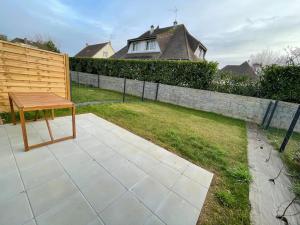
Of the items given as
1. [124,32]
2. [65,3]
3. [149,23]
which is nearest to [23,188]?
[65,3]

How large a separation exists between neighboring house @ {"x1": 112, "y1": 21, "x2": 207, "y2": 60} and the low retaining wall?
685 centimetres

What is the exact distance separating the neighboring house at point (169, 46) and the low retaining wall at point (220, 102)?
22.5 ft

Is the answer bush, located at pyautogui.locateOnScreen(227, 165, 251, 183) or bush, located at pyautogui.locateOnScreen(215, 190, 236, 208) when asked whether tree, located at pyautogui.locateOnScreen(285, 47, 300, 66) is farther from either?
bush, located at pyautogui.locateOnScreen(215, 190, 236, 208)

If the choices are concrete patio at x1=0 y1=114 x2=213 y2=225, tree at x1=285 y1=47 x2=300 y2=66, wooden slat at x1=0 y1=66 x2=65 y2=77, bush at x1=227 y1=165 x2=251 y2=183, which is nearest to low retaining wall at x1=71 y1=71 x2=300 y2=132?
tree at x1=285 y1=47 x2=300 y2=66

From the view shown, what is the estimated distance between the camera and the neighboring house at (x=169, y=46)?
14062 mm

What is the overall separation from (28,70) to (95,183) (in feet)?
12.3

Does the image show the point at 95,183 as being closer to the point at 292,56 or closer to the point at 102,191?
the point at 102,191

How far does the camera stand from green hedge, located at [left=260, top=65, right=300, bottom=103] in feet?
16.8

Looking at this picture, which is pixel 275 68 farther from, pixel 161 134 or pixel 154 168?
pixel 154 168

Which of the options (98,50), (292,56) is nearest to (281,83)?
(292,56)

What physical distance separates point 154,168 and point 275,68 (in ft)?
21.0

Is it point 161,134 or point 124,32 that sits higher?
point 124,32

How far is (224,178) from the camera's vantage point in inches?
90.0

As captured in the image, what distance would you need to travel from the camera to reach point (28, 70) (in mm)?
3656
